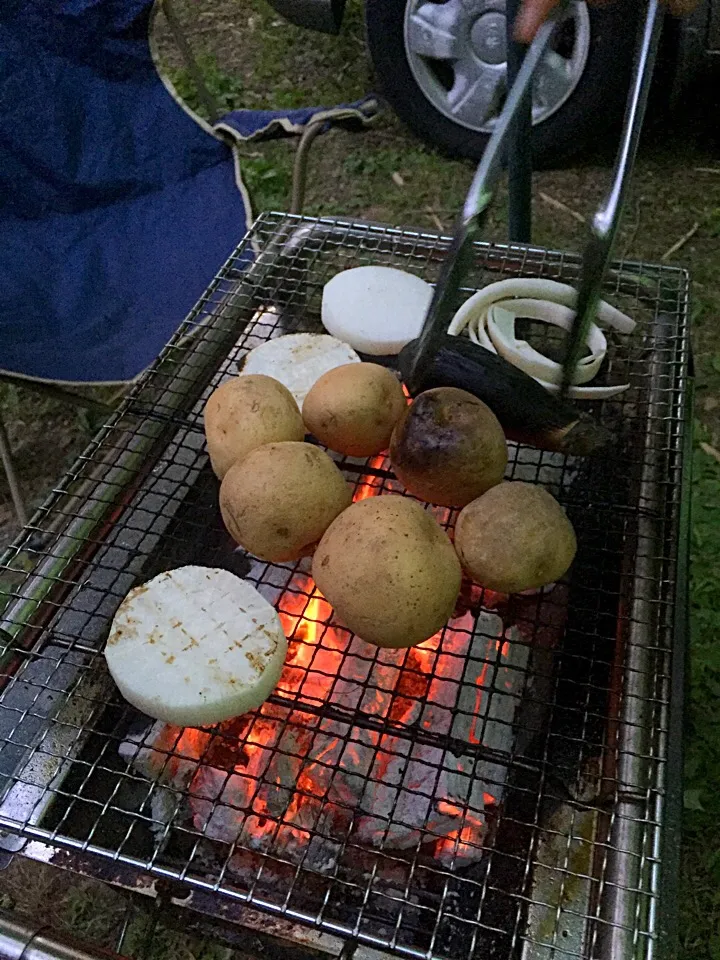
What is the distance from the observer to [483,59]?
3066 millimetres

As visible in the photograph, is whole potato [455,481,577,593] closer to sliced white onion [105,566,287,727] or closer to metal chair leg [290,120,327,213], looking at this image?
sliced white onion [105,566,287,727]

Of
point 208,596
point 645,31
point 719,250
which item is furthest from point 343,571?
point 719,250

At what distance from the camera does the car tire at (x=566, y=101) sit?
9.50ft

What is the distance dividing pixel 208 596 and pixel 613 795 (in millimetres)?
651

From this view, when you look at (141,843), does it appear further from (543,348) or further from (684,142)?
(684,142)

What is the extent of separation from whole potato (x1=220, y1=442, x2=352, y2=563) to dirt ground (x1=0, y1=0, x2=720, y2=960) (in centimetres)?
84

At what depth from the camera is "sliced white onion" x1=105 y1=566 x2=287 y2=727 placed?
1133 mm

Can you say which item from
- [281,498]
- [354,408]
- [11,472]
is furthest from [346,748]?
[11,472]

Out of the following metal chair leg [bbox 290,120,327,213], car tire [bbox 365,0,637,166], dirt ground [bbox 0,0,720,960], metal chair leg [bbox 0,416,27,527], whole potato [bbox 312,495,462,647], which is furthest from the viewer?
car tire [bbox 365,0,637,166]

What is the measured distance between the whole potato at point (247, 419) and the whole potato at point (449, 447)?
0.64 feet

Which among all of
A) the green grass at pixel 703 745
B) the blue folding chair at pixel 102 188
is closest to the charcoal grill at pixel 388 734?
the green grass at pixel 703 745

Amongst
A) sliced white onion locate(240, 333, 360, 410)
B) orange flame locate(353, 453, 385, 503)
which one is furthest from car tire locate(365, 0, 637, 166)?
orange flame locate(353, 453, 385, 503)

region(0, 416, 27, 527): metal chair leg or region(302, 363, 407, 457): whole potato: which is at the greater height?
region(302, 363, 407, 457): whole potato

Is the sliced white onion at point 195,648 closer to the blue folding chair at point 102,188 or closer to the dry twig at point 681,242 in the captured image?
the blue folding chair at point 102,188
